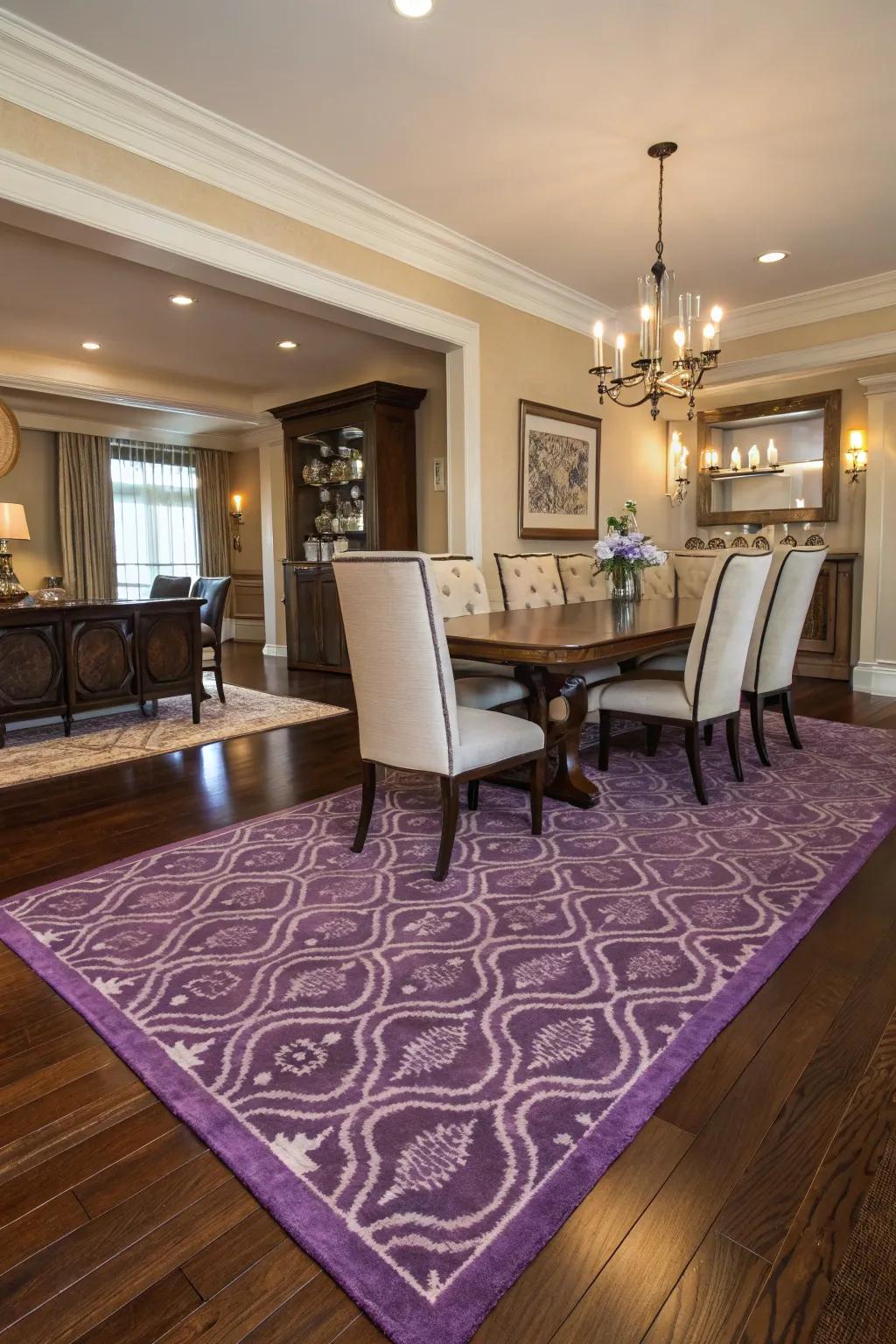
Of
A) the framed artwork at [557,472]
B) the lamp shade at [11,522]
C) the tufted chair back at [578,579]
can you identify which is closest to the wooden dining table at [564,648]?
the tufted chair back at [578,579]

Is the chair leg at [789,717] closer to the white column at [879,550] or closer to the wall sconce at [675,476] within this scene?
the white column at [879,550]

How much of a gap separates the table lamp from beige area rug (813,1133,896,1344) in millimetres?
4647

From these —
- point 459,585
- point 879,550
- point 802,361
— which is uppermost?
point 802,361

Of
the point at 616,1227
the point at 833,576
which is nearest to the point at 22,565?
the point at 833,576

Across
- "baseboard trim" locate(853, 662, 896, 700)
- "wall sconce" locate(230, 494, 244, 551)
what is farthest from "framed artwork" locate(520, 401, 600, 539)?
"wall sconce" locate(230, 494, 244, 551)

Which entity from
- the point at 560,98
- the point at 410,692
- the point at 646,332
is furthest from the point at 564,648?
the point at 560,98

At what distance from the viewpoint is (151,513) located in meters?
8.89

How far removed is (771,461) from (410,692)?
513 cm

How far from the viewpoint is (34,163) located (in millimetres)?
2785

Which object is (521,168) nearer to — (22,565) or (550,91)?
(550,91)

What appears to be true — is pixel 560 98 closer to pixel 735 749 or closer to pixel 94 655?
pixel 735 749

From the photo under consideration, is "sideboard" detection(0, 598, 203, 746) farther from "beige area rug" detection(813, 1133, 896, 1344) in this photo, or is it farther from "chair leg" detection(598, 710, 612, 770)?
"beige area rug" detection(813, 1133, 896, 1344)

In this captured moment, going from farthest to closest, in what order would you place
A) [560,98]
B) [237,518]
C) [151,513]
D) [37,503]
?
[237,518] < [151,513] < [37,503] < [560,98]

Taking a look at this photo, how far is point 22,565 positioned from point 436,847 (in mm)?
7064
